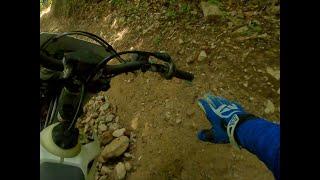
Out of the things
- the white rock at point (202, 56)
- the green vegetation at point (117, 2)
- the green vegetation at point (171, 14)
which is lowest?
the white rock at point (202, 56)

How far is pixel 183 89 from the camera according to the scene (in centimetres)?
325

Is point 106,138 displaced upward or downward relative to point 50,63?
downward

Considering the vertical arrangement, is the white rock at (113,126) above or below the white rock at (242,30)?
below

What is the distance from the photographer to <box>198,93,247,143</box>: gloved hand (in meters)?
2.39

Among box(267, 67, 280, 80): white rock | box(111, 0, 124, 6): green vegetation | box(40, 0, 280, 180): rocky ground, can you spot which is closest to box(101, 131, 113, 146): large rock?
box(40, 0, 280, 180): rocky ground

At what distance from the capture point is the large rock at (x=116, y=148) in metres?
2.76

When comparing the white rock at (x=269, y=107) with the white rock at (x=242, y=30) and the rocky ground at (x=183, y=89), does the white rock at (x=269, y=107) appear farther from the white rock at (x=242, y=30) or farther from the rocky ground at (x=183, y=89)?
the white rock at (x=242, y=30)

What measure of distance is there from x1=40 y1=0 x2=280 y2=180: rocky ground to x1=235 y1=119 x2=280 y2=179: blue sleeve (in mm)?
618

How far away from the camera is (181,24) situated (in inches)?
158

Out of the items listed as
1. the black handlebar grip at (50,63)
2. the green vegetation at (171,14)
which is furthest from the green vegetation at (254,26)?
the black handlebar grip at (50,63)

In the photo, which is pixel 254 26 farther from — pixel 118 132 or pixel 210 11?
pixel 118 132

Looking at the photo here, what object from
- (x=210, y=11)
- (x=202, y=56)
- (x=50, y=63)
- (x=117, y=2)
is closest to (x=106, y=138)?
(x=202, y=56)

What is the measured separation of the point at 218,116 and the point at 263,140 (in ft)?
2.00
